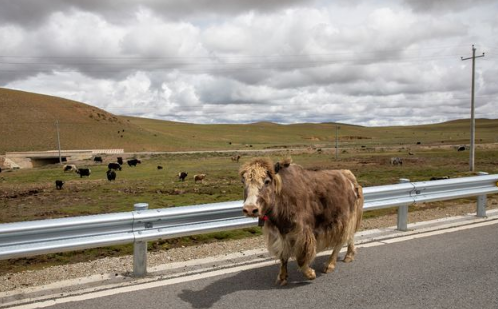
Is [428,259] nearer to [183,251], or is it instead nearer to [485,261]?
[485,261]

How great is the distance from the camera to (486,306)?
4281 millimetres

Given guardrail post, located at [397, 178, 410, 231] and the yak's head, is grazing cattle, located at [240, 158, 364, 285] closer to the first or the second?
the yak's head

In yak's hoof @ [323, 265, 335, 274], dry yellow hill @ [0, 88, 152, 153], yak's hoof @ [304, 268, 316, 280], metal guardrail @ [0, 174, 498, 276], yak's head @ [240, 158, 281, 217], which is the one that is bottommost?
yak's hoof @ [323, 265, 335, 274]

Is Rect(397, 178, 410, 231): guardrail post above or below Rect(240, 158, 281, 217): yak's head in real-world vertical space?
below

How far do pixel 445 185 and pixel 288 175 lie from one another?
14.9ft

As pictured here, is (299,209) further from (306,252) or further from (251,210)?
(251,210)

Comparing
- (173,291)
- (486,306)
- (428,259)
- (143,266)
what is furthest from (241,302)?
(428,259)

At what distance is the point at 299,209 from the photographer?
5.18 m

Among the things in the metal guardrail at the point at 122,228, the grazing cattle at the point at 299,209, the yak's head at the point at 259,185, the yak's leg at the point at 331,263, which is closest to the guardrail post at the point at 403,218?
the metal guardrail at the point at 122,228

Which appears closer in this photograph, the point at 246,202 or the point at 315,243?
the point at 246,202

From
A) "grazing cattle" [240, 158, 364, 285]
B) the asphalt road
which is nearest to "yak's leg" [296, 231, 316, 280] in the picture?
"grazing cattle" [240, 158, 364, 285]

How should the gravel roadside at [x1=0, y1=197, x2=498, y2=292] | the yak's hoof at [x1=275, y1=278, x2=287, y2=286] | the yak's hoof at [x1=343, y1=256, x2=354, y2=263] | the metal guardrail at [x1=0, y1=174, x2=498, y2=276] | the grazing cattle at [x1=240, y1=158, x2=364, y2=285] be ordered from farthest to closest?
the yak's hoof at [x1=343, y1=256, x2=354, y2=263], the gravel roadside at [x1=0, y1=197, x2=498, y2=292], the yak's hoof at [x1=275, y1=278, x2=287, y2=286], the grazing cattle at [x1=240, y1=158, x2=364, y2=285], the metal guardrail at [x1=0, y1=174, x2=498, y2=276]

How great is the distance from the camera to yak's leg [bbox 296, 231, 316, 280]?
5082 mm

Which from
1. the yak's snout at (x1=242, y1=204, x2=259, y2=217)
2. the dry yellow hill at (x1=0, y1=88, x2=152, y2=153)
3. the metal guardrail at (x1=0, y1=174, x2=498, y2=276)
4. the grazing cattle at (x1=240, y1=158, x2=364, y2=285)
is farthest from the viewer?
the dry yellow hill at (x1=0, y1=88, x2=152, y2=153)
